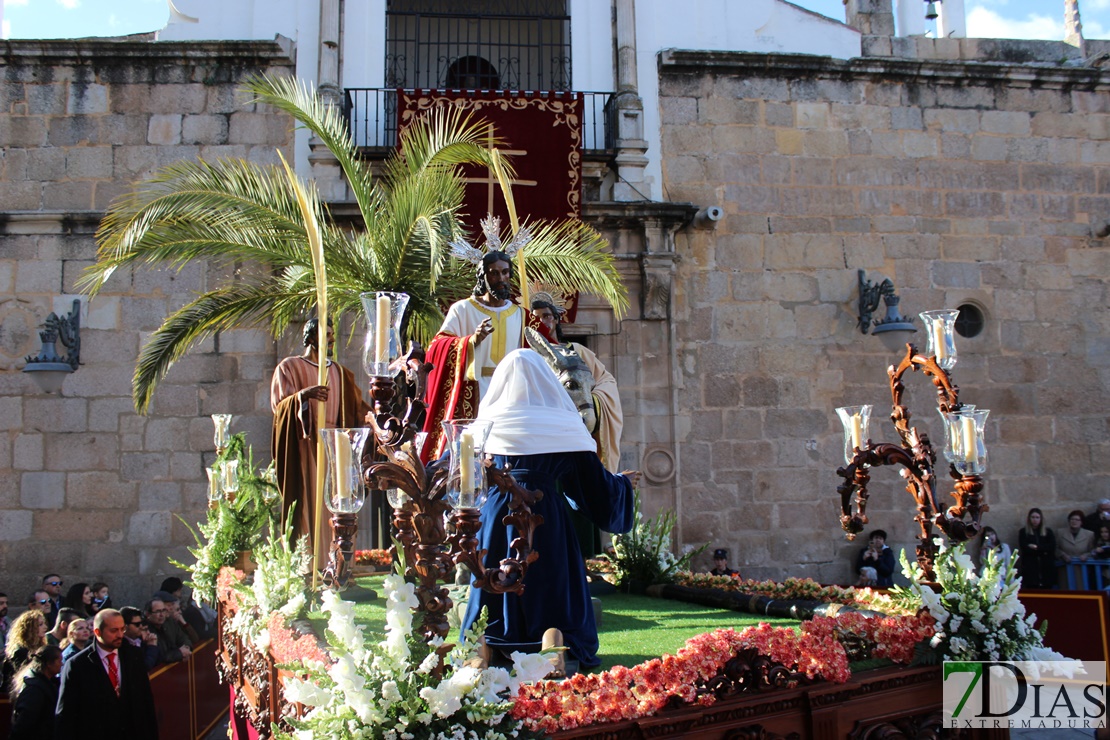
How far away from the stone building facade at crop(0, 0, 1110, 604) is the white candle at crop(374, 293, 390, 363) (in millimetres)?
6601

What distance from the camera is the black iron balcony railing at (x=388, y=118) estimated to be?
10945mm

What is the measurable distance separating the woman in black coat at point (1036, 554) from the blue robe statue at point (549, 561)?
741cm

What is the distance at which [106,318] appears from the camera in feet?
34.8

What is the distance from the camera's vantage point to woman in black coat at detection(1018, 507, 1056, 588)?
1035cm

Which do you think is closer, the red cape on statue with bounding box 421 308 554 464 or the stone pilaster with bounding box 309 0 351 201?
the red cape on statue with bounding box 421 308 554 464

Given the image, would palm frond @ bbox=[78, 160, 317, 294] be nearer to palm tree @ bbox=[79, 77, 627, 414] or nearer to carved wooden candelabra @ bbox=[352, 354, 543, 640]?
palm tree @ bbox=[79, 77, 627, 414]

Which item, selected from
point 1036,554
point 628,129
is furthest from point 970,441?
point 628,129

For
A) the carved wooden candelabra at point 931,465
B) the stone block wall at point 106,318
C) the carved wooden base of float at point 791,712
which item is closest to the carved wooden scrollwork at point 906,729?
the carved wooden base of float at point 791,712

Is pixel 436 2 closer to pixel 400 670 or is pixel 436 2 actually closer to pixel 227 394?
pixel 227 394

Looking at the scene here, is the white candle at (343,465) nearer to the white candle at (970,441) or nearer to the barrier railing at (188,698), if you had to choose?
the white candle at (970,441)

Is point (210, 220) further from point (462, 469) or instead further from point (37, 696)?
point (462, 469)

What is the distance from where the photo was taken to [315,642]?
13.1 ft

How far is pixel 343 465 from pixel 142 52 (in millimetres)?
9363

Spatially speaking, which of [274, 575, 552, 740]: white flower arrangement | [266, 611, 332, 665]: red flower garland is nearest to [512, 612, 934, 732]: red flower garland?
[274, 575, 552, 740]: white flower arrangement
